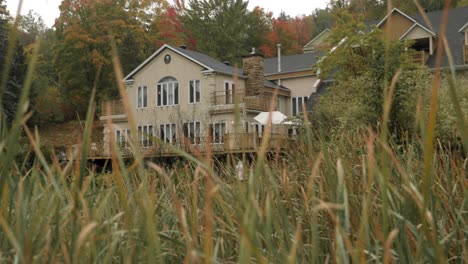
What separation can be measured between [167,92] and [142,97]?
1664mm

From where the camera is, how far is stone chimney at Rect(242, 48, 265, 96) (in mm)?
30328

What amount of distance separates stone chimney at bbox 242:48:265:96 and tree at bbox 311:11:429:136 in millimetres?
7707

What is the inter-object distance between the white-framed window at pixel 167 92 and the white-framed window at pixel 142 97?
33.3 inches

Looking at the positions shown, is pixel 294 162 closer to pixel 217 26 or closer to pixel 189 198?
pixel 189 198

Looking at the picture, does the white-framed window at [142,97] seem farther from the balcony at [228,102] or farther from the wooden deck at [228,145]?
the wooden deck at [228,145]

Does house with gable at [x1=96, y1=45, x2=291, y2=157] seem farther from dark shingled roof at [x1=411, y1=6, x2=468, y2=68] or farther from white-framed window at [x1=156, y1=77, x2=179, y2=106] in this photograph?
dark shingled roof at [x1=411, y1=6, x2=468, y2=68]

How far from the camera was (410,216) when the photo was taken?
1.80m

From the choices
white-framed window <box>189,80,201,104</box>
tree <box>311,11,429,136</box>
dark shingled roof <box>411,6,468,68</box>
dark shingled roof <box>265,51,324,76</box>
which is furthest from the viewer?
dark shingled roof <box>265,51,324,76</box>

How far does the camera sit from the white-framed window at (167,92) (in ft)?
103

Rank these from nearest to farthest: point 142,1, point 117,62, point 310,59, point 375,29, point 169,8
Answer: point 117,62 < point 375,29 < point 310,59 < point 142,1 < point 169,8

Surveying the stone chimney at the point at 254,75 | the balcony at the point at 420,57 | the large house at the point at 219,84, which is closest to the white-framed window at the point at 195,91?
the large house at the point at 219,84

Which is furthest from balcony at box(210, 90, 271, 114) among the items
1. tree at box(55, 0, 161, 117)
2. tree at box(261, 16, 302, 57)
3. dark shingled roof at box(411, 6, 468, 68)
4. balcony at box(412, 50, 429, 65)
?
tree at box(261, 16, 302, 57)

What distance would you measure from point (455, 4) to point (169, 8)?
22337 millimetres

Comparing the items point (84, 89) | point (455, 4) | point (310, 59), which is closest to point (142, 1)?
A: point (84, 89)
